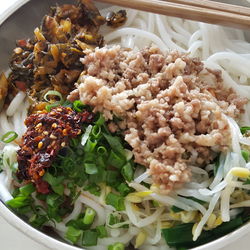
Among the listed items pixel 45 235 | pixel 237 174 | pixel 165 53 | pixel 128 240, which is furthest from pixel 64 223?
pixel 165 53

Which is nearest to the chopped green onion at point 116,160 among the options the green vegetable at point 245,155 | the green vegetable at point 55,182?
the green vegetable at point 55,182

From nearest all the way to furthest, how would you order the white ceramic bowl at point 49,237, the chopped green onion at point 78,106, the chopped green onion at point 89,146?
the white ceramic bowl at point 49,237 → the chopped green onion at point 89,146 → the chopped green onion at point 78,106

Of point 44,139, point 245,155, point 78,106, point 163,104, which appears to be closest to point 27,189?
point 44,139

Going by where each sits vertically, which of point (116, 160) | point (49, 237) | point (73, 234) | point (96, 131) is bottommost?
point (73, 234)

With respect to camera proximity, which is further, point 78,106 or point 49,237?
point 78,106

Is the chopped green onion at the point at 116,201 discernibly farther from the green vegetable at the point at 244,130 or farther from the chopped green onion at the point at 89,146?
the green vegetable at the point at 244,130

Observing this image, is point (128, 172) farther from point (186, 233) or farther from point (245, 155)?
point (245, 155)
